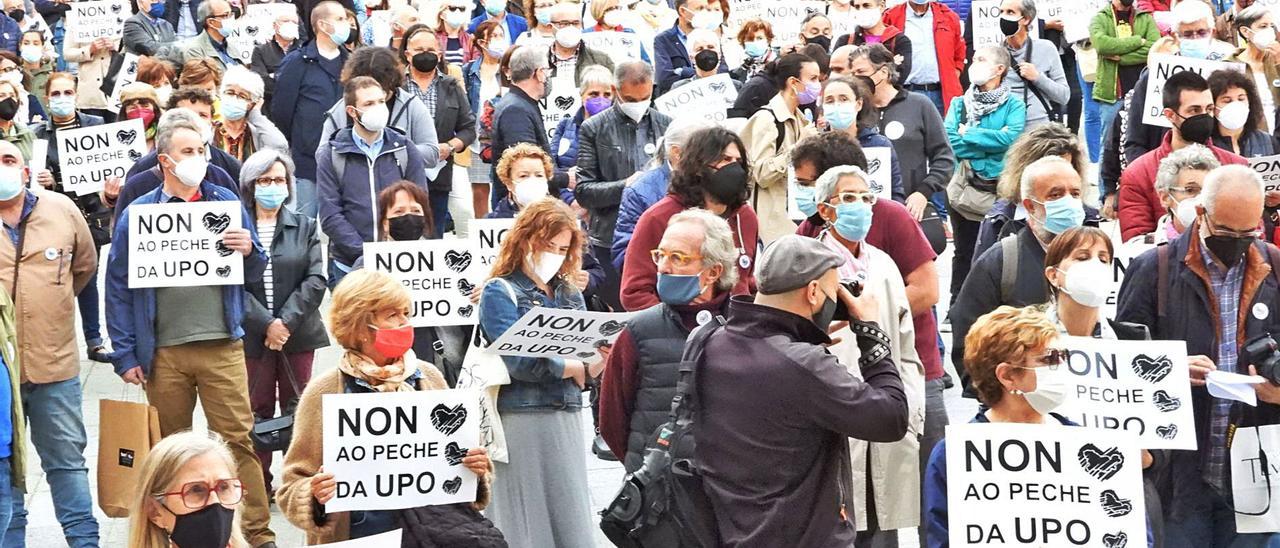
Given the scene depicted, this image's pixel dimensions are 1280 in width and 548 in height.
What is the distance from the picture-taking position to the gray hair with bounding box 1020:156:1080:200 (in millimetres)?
8547

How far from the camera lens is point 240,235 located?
31.3 feet

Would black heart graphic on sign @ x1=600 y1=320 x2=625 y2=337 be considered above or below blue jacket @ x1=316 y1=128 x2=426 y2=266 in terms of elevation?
below

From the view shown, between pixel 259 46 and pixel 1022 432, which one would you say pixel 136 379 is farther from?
pixel 259 46

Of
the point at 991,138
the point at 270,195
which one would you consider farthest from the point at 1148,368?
the point at 991,138

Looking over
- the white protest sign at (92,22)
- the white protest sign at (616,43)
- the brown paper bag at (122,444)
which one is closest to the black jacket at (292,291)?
the brown paper bag at (122,444)

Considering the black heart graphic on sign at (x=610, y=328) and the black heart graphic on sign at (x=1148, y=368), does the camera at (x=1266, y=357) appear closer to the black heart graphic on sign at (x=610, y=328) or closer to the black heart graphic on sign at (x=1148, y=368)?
the black heart graphic on sign at (x=1148, y=368)

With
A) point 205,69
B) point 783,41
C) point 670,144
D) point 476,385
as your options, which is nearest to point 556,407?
point 476,385

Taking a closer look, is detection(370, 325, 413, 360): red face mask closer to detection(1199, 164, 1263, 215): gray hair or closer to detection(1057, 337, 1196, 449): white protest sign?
detection(1057, 337, 1196, 449): white protest sign

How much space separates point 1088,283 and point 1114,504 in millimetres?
1237

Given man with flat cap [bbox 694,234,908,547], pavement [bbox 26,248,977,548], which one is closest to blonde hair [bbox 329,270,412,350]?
man with flat cap [bbox 694,234,908,547]

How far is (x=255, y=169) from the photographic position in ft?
33.3

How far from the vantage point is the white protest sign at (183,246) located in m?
9.40

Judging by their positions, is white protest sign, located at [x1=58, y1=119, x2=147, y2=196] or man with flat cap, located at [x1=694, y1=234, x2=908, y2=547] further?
white protest sign, located at [x1=58, y1=119, x2=147, y2=196]

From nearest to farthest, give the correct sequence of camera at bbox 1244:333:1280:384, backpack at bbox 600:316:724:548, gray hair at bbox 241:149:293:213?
backpack at bbox 600:316:724:548 → camera at bbox 1244:333:1280:384 → gray hair at bbox 241:149:293:213
